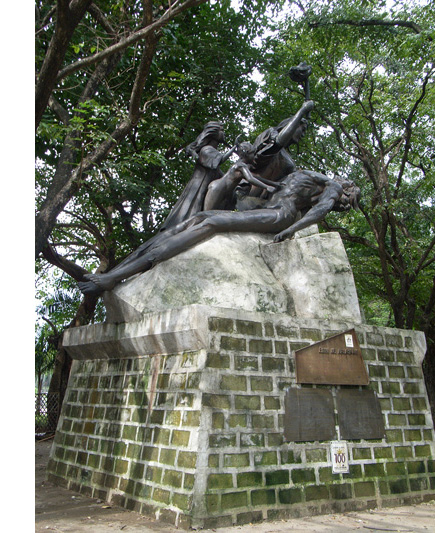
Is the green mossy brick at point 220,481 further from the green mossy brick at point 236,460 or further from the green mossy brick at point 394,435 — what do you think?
the green mossy brick at point 394,435

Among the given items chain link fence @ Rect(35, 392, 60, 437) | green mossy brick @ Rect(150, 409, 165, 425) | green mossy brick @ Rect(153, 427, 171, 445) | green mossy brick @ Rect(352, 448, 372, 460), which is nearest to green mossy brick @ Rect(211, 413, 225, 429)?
green mossy brick @ Rect(153, 427, 171, 445)

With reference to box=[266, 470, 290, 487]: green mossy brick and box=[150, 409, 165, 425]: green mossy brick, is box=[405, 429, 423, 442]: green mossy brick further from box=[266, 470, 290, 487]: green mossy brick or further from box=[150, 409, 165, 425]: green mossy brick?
box=[150, 409, 165, 425]: green mossy brick

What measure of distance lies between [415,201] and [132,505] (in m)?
10.1

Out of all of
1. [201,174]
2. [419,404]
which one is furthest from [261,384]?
[201,174]

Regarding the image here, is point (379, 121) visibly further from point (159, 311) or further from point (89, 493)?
point (89, 493)

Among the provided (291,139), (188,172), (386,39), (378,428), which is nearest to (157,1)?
(291,139)

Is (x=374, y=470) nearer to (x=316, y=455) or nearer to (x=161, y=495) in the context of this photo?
(x=316, y=455)

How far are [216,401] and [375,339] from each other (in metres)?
2.20

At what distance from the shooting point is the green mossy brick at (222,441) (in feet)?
14.3

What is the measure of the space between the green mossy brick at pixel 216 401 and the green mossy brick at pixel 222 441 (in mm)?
238

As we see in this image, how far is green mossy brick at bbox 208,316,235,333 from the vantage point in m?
4.69

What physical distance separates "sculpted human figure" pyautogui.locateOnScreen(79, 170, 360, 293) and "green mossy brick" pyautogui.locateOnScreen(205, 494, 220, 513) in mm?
2347

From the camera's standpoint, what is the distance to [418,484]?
5.52 metres

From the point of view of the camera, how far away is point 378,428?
17.9ft
